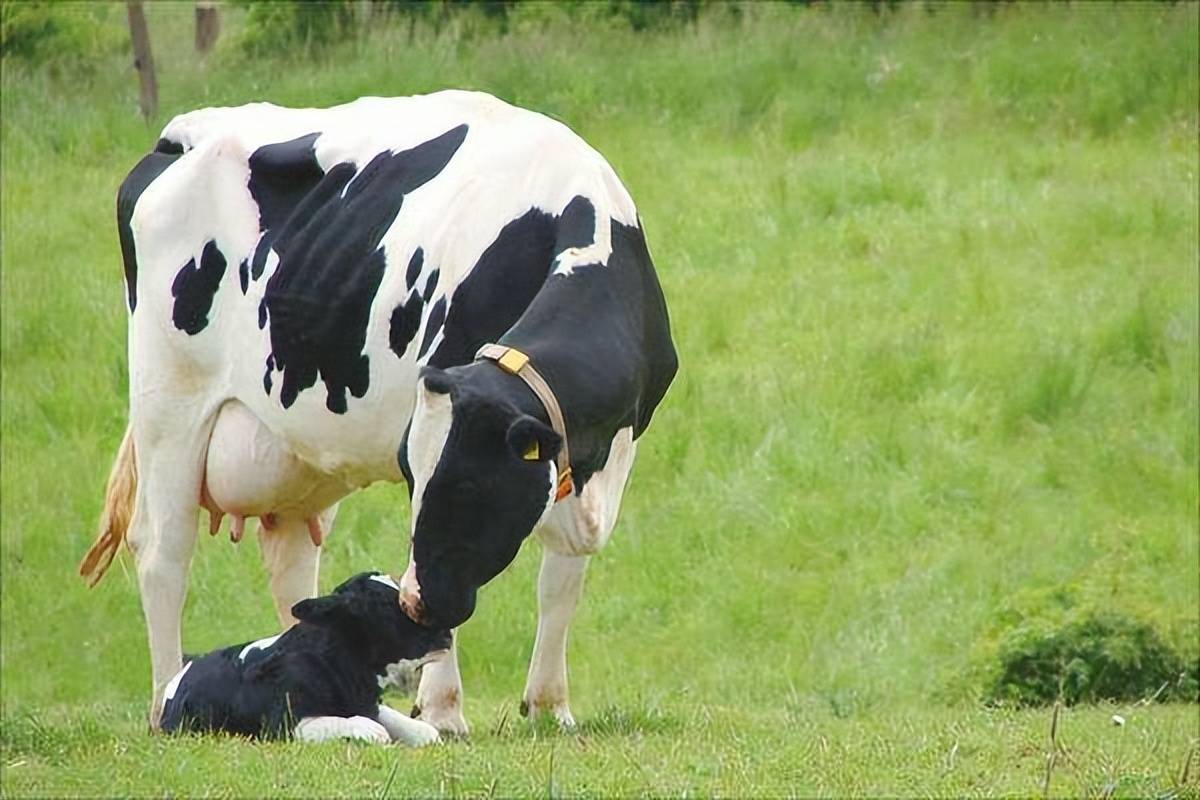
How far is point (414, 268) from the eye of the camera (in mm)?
8172

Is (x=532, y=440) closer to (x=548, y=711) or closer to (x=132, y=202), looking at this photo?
(x=548, y=711)

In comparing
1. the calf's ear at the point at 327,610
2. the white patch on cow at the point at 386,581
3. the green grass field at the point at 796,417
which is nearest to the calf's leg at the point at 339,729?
the green grass field at the point at 796,417

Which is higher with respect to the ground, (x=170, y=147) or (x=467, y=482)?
(x=170, y=147)

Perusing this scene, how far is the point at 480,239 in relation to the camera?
7.97m

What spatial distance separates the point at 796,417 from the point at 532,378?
320 inches

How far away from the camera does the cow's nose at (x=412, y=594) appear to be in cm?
720

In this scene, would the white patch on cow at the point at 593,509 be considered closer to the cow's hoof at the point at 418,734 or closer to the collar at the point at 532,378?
the collar at the point at 532,378

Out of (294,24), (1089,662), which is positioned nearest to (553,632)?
(1089,662)

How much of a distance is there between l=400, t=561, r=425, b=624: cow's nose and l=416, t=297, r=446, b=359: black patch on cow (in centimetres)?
104

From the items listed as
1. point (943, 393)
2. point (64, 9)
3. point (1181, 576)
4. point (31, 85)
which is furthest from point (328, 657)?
point (64, 9)

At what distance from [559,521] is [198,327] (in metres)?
1.96

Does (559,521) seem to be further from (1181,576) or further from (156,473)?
(1181,576)

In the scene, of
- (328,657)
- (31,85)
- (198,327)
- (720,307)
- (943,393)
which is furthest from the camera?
(31,85)

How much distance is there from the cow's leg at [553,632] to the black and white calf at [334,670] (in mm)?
614
